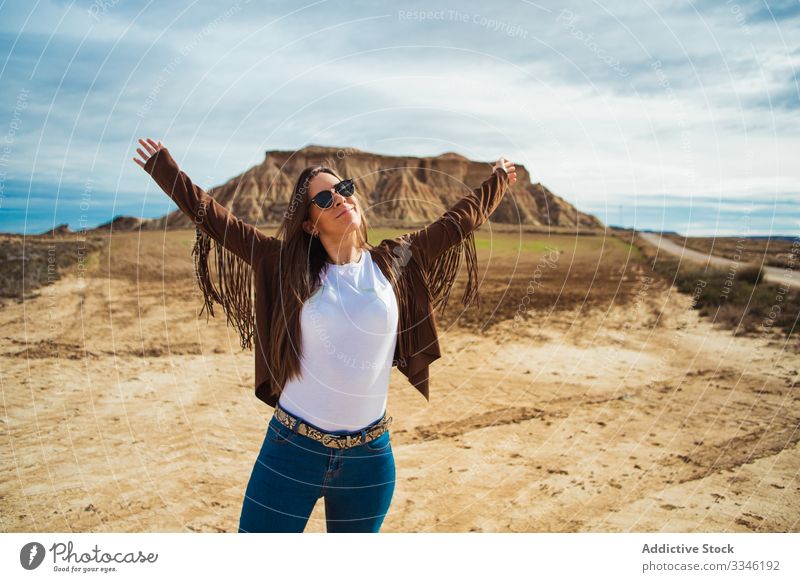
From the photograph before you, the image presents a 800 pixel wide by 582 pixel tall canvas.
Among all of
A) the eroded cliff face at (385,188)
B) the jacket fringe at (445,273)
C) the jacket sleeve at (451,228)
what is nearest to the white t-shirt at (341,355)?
the jacket sleeve at (451,228)

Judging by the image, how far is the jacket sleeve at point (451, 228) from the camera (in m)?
3.25

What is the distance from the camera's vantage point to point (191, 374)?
36.1 feet

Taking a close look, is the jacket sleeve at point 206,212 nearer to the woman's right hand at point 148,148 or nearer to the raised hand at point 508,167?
the woman's right hand at point 148,148

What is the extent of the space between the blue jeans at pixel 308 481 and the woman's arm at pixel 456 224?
3.07 ft

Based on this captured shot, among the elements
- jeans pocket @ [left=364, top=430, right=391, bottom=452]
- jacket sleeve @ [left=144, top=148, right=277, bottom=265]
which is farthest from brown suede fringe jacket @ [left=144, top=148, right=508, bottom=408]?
jeans pocket @ [left=364, top=430, right=391, bottom=452]

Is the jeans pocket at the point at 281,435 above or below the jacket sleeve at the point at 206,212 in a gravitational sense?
below

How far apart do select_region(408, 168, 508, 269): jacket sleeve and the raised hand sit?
17 centimetres

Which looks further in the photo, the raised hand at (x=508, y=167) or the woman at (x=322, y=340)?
the raised hand at (x=508, y=167)

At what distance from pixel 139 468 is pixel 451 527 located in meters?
3.54

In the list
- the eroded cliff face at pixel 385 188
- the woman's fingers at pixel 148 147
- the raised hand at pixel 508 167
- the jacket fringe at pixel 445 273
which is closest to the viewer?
the woman's fingers at pixel 148 147

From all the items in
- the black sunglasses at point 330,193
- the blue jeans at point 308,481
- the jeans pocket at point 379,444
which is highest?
the black sunglasses at point 330,193

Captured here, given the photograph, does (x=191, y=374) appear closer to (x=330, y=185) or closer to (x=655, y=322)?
(x=330, y=185)

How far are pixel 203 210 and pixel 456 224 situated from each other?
1273mm
